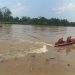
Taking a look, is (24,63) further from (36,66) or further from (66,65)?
(66,65)

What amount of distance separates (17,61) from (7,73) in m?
2.50

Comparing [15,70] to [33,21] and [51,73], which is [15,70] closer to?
[51,73]

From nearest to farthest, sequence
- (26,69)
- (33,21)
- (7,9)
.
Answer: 1. (26,69)
2. (33,21)
3. (7,9)

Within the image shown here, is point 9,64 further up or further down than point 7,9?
further down

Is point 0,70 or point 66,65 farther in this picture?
point 66,65

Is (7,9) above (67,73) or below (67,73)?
above

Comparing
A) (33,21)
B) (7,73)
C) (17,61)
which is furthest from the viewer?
(33,21)

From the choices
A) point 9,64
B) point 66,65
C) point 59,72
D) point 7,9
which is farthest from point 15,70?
point 7,9

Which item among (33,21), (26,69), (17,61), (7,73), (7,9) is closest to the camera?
(7,73)

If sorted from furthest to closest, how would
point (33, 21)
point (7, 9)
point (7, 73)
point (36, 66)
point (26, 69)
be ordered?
point (7, 9) → point (33, 21) → point (36, 66) → point (26, 69) → point (7, 73)

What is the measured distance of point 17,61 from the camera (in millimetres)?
12047

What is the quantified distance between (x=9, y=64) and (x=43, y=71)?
7.26 feet

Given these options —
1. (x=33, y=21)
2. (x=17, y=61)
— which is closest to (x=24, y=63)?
(x=17, y=61)

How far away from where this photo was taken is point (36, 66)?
11070 mm
